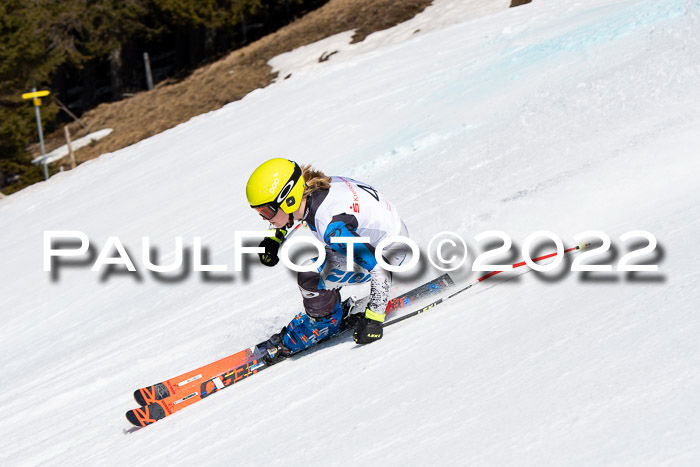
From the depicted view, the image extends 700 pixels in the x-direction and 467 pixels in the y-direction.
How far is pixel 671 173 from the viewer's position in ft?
20.9

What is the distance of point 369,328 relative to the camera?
470 centimetres

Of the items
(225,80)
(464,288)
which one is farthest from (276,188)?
(225,80)

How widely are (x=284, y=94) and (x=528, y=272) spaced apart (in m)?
14.4

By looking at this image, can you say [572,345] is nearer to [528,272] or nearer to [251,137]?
[528,272]

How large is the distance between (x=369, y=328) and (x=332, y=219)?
2.39ft

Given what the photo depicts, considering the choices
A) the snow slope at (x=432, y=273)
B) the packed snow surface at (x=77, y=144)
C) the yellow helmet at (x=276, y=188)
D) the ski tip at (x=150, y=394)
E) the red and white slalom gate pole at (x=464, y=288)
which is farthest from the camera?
the packed snow surface at (x=77, y=144)

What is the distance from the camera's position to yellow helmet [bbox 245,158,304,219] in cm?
462

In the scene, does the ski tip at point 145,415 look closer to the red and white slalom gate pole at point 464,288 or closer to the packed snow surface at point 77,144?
the red and white slalom gate pole at point 464,288

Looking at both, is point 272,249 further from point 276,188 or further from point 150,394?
point 150,394

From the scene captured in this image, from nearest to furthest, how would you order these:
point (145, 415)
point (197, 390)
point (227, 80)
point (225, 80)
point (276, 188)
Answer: point (276, 188) < point (145, 415) < point (197, 390) < point (227, 80) < point (225, 80)

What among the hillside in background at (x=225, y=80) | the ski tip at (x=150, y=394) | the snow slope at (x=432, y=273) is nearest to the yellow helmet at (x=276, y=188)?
the snow slope at (x=432, y=273)

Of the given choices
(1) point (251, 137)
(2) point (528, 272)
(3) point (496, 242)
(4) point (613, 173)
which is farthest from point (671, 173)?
(1) point (251, 137)

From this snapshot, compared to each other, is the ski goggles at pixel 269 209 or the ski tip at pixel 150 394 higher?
the ski goggles at pixel 269 209

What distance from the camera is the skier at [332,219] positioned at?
464 cm
